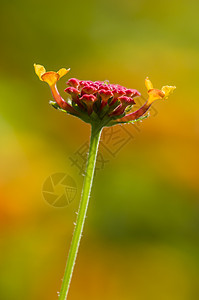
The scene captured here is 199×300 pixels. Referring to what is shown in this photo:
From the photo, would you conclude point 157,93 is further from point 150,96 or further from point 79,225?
point 79,225

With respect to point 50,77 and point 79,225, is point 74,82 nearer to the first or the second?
point 50,77

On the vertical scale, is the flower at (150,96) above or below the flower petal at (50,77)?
below

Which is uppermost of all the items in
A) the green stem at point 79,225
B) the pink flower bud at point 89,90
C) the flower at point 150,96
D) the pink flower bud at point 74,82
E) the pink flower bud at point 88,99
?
the pink flower bud at point 74,82

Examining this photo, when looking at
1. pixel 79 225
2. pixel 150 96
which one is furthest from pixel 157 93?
pixel 79 225

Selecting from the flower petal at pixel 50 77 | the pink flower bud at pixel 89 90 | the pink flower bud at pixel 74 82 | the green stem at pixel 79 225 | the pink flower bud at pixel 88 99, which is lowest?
the green stem at pixel 79 225

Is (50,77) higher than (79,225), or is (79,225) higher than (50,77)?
(50,77)


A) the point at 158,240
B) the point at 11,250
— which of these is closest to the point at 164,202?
the point at 158,240

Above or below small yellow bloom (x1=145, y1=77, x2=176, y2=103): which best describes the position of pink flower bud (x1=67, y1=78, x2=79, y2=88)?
above

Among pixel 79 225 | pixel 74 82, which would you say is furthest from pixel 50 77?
pixel 79 225

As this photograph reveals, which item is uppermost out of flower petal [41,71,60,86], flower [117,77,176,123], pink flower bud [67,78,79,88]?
flower petal [41,71,60,86]

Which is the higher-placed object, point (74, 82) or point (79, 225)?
point (74, 82)

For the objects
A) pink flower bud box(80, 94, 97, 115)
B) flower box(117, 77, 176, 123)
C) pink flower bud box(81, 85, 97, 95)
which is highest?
pink flower bud box(81, 85, 97, 95)
